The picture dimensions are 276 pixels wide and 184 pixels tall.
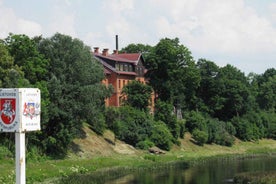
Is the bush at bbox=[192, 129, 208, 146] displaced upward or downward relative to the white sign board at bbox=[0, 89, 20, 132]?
downward

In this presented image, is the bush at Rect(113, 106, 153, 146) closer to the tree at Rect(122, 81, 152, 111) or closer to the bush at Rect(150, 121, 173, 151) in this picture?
the bush at Rect(150, 121, 173, 151)

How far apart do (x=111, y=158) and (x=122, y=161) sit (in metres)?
1.75

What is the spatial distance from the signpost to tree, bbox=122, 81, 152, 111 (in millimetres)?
73248

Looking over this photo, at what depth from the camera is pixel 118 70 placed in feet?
304

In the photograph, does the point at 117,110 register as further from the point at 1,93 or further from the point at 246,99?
the point at 1,93

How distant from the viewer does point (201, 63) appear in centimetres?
11538

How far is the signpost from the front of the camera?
920cm

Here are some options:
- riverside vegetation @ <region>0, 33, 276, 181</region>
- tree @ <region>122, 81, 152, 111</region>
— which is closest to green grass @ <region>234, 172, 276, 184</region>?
riverside vegetation @ <region>0, 33, 276, 181</region>

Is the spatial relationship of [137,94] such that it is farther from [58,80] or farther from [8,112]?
[8,112]

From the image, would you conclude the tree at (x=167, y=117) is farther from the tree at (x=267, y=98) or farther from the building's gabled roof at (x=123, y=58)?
the tree at (x=267, y=98)

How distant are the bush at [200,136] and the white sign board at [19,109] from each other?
7813 centimetres

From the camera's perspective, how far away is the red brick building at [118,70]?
91.2m

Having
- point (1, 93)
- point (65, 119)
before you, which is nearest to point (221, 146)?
point (65, 119)

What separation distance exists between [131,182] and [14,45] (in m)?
22.9
